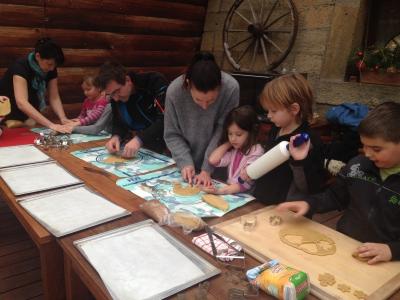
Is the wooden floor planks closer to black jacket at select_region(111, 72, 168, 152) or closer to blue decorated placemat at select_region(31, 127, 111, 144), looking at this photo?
blue decorated placemat at select_region(31, 127, 111, 144)

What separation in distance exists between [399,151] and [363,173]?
0.15 m

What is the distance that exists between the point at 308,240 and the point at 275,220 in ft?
0.44

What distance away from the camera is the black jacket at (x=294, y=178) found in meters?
1.32

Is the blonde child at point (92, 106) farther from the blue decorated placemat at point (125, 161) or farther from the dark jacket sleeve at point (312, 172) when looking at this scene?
the dark jacket sleeve at point (312, 172)

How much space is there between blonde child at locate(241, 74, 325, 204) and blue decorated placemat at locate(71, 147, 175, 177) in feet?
1.84

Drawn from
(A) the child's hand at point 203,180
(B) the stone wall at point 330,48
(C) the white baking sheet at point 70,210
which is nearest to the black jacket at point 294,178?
(A) the child's hand at point 203,180

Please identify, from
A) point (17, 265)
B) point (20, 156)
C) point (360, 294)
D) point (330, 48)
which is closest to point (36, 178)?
point (20, 156)

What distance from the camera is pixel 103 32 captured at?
12.0 ft

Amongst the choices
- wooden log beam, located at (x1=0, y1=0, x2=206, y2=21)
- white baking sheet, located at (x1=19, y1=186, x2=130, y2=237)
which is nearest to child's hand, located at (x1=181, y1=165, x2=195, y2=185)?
white baking sheet, located at (x1=19, y1=186, x2=130, y2=237)

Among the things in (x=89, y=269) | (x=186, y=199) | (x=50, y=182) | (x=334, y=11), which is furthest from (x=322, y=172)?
(x=334, y=11)

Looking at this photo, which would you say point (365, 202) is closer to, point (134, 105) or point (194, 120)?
point (194, 120)

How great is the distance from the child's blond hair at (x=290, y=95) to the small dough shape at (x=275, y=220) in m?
0.44

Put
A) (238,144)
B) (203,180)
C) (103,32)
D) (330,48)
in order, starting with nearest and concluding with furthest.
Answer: (203,180) < (238,144) < (330,48) < (103,32)

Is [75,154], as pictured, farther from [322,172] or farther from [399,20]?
[399,20]
